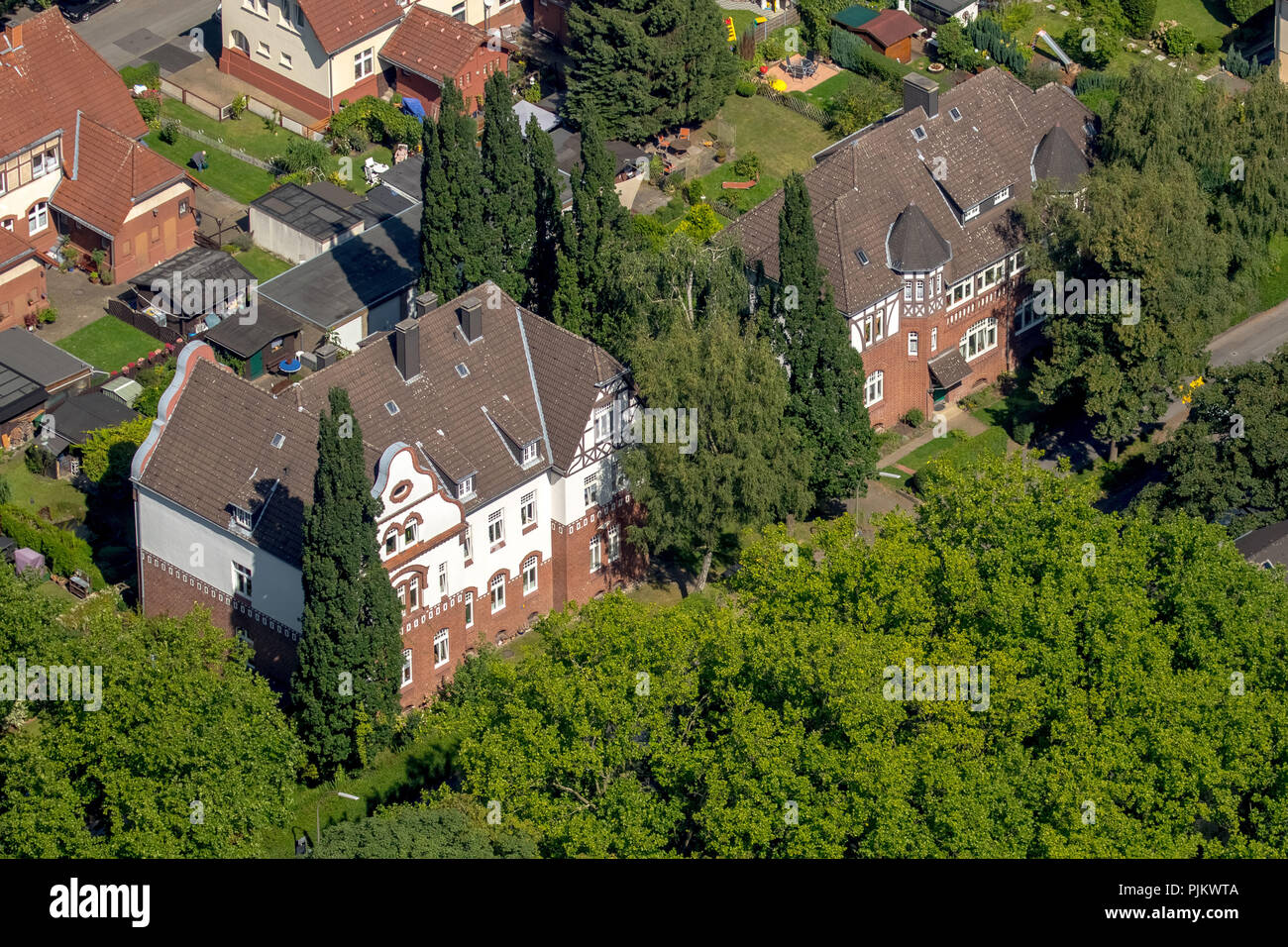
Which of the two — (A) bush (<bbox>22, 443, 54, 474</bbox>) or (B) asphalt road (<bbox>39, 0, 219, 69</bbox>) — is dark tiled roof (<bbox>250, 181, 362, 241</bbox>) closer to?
(B) asphalt road (<bbox>39, 0, 219, 69</bbox>)

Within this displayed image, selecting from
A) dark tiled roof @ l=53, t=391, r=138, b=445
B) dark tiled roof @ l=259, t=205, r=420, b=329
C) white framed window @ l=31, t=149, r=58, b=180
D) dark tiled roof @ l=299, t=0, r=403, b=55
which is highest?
dark tiled roof @ l=299, t=0, r=403, b=55

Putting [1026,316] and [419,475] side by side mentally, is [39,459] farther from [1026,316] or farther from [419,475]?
[1026,316]

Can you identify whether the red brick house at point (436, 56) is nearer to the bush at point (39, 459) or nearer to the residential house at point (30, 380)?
the residential house at point (30, 380)

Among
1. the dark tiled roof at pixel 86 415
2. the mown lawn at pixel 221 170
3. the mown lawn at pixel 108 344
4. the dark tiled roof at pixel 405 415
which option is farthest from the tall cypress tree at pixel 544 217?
the mown lawn at pixel 221 170

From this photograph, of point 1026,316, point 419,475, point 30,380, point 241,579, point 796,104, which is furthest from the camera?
point 796,104

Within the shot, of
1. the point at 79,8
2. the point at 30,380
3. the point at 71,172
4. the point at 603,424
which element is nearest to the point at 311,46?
the point at 71,172

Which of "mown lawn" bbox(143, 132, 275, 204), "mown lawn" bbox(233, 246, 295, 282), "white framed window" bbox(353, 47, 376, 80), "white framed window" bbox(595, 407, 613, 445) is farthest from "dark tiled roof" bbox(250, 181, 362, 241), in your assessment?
"white framed window" bbox(595, 407, 613, 445)
